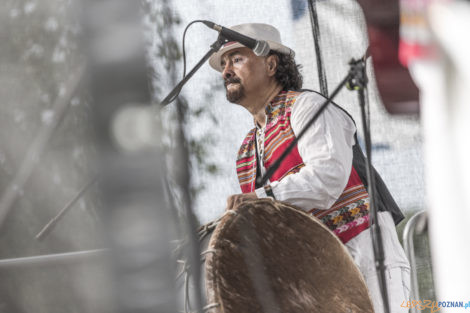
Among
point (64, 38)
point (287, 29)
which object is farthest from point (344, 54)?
point (64, 38)

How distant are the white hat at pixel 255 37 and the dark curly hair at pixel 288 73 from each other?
3cm

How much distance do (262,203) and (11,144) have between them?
146 centimetres

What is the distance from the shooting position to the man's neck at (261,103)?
8.27 ft

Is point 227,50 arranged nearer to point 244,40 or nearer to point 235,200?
point 244,40

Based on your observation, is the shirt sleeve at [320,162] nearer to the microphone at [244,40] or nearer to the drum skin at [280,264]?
the drum skin at [280,264]

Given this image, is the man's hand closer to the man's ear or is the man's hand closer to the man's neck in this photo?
the man's neck

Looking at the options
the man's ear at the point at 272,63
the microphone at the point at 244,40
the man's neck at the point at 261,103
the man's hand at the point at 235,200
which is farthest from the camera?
the man's ear at the point at 272,63

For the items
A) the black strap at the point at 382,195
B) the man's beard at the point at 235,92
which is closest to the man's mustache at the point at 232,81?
the man's beard at the point at 235,92

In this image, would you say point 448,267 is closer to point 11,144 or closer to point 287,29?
point 287,29

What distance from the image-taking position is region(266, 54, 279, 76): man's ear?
2637 mm

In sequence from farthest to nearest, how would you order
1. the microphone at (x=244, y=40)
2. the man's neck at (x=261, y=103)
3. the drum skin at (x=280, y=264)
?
the man's neck at (x=261, y=103) < the microphone at (x=244, y=40) < the drum skin at (x=280, y=264)

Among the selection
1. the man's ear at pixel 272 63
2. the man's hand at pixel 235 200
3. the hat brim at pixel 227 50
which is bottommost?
the man's hand at pixel 235 200

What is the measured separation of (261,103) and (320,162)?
0.48 metres

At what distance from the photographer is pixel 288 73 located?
8.63 feet
